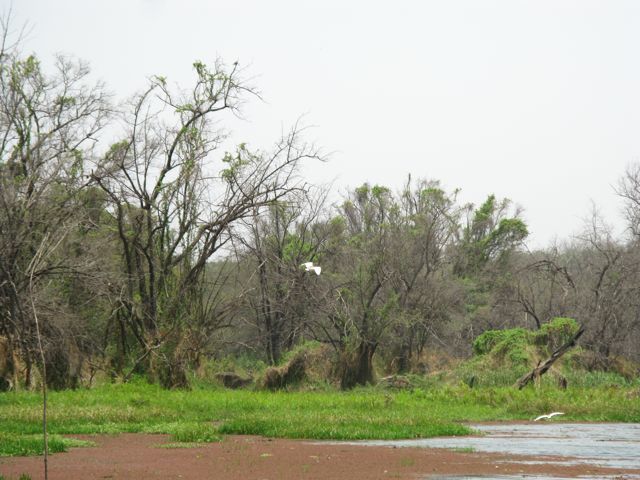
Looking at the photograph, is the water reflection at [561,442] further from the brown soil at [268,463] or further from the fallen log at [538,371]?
the fallen log at [538,371]

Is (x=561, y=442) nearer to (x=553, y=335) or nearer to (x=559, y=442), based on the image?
(x=559, y=442)

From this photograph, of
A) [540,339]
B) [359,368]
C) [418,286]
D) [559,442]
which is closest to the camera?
[559,442]

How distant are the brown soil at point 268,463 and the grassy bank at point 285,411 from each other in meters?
1.07

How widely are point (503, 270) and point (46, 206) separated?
42455 millimetres

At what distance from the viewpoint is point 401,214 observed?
6331 cm

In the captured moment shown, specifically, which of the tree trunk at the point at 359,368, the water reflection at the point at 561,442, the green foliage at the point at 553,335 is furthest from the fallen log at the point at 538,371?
the water reflection at the point at 561,442

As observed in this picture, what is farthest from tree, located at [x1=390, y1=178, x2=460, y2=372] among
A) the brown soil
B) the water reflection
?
the brown soil

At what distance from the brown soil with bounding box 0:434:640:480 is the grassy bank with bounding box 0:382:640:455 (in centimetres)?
107

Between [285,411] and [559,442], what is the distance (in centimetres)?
799

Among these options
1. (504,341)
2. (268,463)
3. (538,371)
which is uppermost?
(504,341)

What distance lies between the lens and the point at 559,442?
63.4 ft

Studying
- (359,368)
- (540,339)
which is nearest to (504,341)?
(540,339)

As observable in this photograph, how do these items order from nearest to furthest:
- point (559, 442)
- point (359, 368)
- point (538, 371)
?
point (559, 442) < point (538, 371) < point (359, 368)

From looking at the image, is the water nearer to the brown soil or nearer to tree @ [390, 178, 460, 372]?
the brown soil
